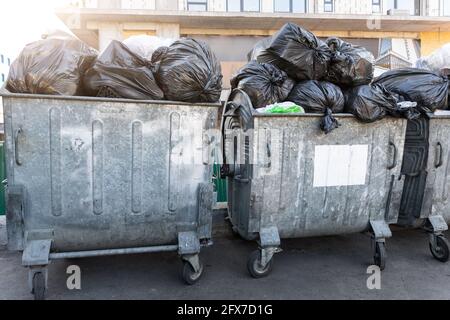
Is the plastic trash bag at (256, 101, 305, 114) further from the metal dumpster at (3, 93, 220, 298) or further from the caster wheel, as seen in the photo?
the caster wheel

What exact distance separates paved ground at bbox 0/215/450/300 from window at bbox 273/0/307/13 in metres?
12.7

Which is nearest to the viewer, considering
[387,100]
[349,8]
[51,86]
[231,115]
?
[51,86]

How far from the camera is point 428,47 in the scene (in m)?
A: 15.0

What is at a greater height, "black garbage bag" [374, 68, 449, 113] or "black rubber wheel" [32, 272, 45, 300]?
"black garbage bag" [374, 68, 449, 113]

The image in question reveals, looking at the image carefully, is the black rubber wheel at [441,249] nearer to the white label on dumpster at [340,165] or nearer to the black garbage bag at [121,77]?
the white label on dumpster at [340,165]

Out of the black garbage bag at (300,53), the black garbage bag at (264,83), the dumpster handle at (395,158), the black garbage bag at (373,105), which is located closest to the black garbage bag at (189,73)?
the black garbage bag at (264,83)

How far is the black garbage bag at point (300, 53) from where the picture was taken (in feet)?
10.6

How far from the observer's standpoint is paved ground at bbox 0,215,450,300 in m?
2.81

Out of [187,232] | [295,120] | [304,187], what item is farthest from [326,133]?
[187,232]

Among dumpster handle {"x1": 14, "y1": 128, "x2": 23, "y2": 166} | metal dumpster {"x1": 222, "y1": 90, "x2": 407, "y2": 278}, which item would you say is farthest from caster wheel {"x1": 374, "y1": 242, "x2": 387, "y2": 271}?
dumpster handle {"x1": 14, "y1": 128, "x2": 23, "y2": 166}

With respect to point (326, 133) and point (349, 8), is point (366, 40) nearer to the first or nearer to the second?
point (349, 8)

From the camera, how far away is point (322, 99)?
307 cm
